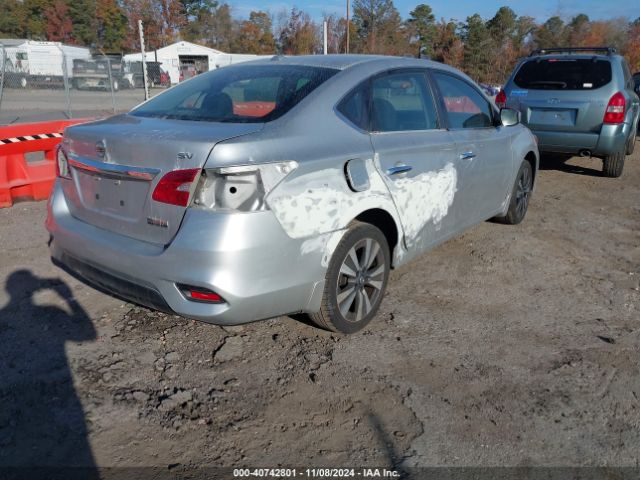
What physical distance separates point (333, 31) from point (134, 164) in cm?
5445

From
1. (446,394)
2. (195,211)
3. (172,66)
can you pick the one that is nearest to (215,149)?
(195,211)

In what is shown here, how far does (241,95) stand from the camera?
11.1 feet

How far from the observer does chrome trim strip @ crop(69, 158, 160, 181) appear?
2711 millimetres

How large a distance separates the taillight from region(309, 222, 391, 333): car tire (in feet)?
5.51

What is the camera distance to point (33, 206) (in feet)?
20.1

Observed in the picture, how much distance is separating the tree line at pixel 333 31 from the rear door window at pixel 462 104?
38026mm

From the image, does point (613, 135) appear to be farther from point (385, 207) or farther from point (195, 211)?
point (195, 211)

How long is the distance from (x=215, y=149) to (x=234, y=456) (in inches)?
54.4

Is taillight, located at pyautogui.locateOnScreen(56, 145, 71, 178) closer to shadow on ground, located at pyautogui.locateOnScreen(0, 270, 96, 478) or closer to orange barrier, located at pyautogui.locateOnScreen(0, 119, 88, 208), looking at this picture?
shadow on ground, located at pyautogui.locateOnScreen(0, 270, 96, 478)

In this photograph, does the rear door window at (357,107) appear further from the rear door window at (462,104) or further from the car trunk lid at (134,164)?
the rear door window at (462,104)

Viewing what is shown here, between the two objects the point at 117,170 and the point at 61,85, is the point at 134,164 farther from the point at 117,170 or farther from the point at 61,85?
the point at 61,85

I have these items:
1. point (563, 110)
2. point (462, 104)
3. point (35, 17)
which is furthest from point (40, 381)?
point (35, 17)

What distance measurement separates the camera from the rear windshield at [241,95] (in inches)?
121

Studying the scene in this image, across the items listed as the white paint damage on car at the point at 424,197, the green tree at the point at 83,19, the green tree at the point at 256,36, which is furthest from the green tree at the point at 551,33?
the green tree at the point at 83,19
